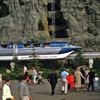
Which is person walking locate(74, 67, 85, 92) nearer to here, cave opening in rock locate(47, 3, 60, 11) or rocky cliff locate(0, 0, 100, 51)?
rocky cliff locate(0, 0, 100, 51)

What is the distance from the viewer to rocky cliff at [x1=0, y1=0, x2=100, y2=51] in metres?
47.8

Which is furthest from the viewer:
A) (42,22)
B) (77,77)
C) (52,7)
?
(52,7)

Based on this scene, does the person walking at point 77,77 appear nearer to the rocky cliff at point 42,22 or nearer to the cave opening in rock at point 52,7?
the rocky cliff at point 42,22

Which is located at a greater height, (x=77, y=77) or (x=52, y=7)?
(x=52, y=7)

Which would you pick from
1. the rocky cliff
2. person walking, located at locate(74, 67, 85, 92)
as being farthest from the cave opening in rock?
person walking, located at locate(74, 67, 85, 92)

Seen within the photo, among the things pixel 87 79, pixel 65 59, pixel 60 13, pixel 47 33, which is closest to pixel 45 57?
pixel 65 59

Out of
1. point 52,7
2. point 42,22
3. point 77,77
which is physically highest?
point 52,7

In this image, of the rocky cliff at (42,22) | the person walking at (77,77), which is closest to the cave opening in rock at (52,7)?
the rocky cliff at (42,22)

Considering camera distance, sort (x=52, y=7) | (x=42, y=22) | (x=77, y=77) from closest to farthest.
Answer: (x=77, y=77) < (x=42, y=22) < (x=52, y=7)

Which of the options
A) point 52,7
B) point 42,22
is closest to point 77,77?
point 42,22

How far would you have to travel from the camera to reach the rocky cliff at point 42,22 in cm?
4781

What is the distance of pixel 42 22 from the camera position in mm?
51000

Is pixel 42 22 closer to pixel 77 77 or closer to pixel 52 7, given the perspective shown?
pixel 52 7

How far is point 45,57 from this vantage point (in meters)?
43.7
